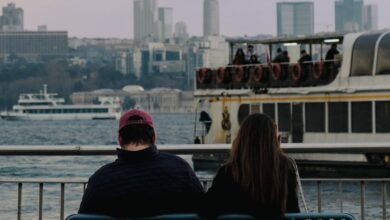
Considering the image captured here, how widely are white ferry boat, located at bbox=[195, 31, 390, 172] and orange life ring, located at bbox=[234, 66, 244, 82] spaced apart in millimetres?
17

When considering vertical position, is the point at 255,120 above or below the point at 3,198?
above

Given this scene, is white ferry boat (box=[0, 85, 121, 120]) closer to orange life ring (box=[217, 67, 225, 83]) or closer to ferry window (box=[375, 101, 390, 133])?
orange life ring (box=[217, 67, 225, 83])

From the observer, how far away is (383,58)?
94.4 ft

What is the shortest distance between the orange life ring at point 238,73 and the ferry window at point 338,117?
12.4 feet

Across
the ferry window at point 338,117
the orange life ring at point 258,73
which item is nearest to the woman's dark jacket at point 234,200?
the ferry window at point 338,117

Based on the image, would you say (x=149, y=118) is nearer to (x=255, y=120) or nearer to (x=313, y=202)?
(x=255, y=120)

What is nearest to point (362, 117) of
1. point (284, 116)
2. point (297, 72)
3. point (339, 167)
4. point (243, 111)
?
point (339, 167)

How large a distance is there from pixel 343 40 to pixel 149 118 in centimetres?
2387

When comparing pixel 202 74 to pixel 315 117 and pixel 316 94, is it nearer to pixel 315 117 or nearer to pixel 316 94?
pixel 315 117

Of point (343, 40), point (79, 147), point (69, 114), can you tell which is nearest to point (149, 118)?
point (79, 147)

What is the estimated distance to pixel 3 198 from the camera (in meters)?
19.3

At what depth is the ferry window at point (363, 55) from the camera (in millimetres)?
29062

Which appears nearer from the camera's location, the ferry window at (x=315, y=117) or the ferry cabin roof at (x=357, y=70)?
the ferry cabin roof at (x=357, y=70)

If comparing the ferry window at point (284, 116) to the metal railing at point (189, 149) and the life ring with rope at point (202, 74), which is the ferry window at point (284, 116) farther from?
the metal railing at point (189, 149)
